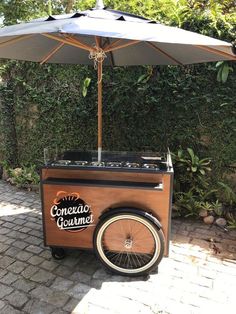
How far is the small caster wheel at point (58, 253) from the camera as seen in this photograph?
336 centimetres

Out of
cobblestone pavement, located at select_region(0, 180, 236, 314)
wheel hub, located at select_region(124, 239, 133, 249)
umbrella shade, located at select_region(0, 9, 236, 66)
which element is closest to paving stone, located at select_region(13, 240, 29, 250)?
cobblestone pavement, located at select_region(0, 180, 236, 314)

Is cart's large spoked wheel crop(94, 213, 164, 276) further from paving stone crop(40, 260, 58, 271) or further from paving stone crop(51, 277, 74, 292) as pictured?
paving stone crop(40, 260, 58, 271)

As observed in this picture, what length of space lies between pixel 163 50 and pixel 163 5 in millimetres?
1906

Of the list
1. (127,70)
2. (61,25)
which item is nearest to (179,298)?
(61,25)

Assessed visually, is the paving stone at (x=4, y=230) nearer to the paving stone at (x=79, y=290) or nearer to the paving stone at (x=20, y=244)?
the paving stone at (x=20, y=244)

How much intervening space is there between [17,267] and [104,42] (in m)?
2.70

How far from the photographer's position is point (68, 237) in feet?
10.6

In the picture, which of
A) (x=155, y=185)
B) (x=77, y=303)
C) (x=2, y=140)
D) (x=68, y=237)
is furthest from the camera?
(x=2, y=140)

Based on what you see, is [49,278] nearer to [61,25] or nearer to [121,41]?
[61,25]

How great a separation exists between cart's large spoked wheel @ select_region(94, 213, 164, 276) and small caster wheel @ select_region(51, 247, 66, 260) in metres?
0.48

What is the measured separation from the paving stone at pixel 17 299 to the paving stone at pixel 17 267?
0.34m

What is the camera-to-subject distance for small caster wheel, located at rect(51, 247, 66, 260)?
3.36 m

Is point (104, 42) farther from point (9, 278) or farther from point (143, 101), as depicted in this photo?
point (9, 278)

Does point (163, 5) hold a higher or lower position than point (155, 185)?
higher
